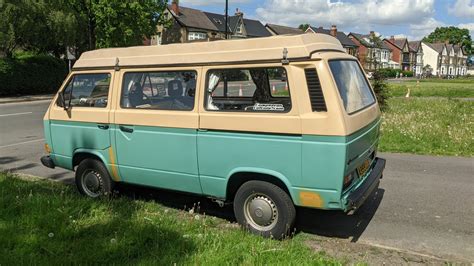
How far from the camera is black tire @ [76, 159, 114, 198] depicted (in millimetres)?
5578

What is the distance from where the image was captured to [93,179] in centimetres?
571

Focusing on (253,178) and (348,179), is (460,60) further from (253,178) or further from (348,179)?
(253,178)

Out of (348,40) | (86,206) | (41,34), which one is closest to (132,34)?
(41,34)

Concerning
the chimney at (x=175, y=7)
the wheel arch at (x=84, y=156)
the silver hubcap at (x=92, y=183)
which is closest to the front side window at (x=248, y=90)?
the wheel arch at (x=84, y=156)

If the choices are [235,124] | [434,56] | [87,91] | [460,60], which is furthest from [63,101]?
[460,60]

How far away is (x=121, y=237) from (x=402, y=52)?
11490 cm

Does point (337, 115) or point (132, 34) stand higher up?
point (132, 34)

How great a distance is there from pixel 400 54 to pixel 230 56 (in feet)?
369

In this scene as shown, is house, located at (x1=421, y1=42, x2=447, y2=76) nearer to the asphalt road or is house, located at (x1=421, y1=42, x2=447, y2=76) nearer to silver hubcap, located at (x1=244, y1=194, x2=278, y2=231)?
the asphalt road

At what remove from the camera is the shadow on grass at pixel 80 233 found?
3.79 m

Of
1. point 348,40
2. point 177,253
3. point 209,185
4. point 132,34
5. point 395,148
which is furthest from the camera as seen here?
point 348,40

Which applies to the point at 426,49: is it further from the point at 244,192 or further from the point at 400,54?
the point at 244,192

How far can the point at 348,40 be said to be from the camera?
93.8 m

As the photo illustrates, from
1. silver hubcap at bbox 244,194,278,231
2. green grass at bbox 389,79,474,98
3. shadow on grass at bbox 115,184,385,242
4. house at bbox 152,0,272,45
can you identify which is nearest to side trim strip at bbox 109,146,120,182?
shadow on grass at bbox 115,184,385,242
